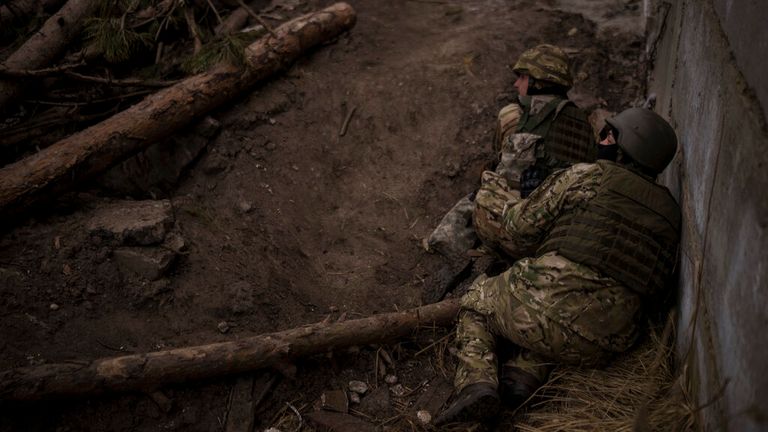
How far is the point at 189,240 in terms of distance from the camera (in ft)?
14.5

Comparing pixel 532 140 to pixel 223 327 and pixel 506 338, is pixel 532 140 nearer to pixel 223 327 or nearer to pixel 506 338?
pixel 506 338

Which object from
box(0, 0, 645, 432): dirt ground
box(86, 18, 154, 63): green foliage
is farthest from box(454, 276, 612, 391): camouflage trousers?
box(86, 18, 154, 63): green foliage

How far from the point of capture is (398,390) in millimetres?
3832

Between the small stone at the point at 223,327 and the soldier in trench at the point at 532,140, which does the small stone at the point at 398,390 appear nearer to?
the soldier in trench at the point at 532,140

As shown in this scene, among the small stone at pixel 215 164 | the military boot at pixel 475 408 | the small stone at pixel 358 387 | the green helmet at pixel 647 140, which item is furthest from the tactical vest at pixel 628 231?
the small stone at pixel 215 164

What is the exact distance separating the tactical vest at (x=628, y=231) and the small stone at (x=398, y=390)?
1251 mm

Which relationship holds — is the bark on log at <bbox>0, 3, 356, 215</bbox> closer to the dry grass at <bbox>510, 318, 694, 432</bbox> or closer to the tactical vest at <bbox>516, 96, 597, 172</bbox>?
the tactical vest at <bbox>516, 96, 597, 172</bbox>

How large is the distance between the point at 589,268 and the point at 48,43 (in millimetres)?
Result: 4638

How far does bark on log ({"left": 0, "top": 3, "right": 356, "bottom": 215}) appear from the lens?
14.5ft

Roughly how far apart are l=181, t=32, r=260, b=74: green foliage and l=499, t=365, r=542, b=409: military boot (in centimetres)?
340

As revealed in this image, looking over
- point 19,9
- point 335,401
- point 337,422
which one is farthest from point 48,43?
point 337,422

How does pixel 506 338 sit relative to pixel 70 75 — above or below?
below

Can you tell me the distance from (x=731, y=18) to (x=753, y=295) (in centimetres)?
135

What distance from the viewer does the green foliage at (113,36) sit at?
559 centimetres
